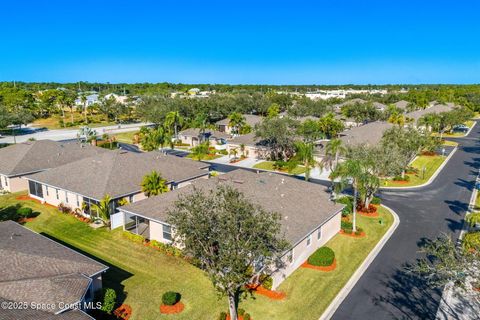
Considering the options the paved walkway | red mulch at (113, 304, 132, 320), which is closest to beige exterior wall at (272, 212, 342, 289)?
red mulch at (113, 304, 132, 320)

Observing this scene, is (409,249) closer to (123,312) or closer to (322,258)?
(322,258)

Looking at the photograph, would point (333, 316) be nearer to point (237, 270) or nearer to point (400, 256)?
point (237, 270)

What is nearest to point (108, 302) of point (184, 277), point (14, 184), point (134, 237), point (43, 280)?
point (43, 280)

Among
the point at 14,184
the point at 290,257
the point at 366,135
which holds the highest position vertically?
the point at 366,135

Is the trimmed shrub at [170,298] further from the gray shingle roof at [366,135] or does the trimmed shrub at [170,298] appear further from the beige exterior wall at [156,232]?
the gray shingle roof at [366,135]

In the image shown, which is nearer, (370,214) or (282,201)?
(282,201)

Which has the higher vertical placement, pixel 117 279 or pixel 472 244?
pixel 472 244

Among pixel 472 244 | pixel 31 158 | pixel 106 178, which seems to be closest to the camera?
pixel 472 244

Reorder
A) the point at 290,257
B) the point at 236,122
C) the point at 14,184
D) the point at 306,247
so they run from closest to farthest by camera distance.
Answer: the point at 290,257 < the point at 306,247 < the point at 14,184 < the point at 236,122
